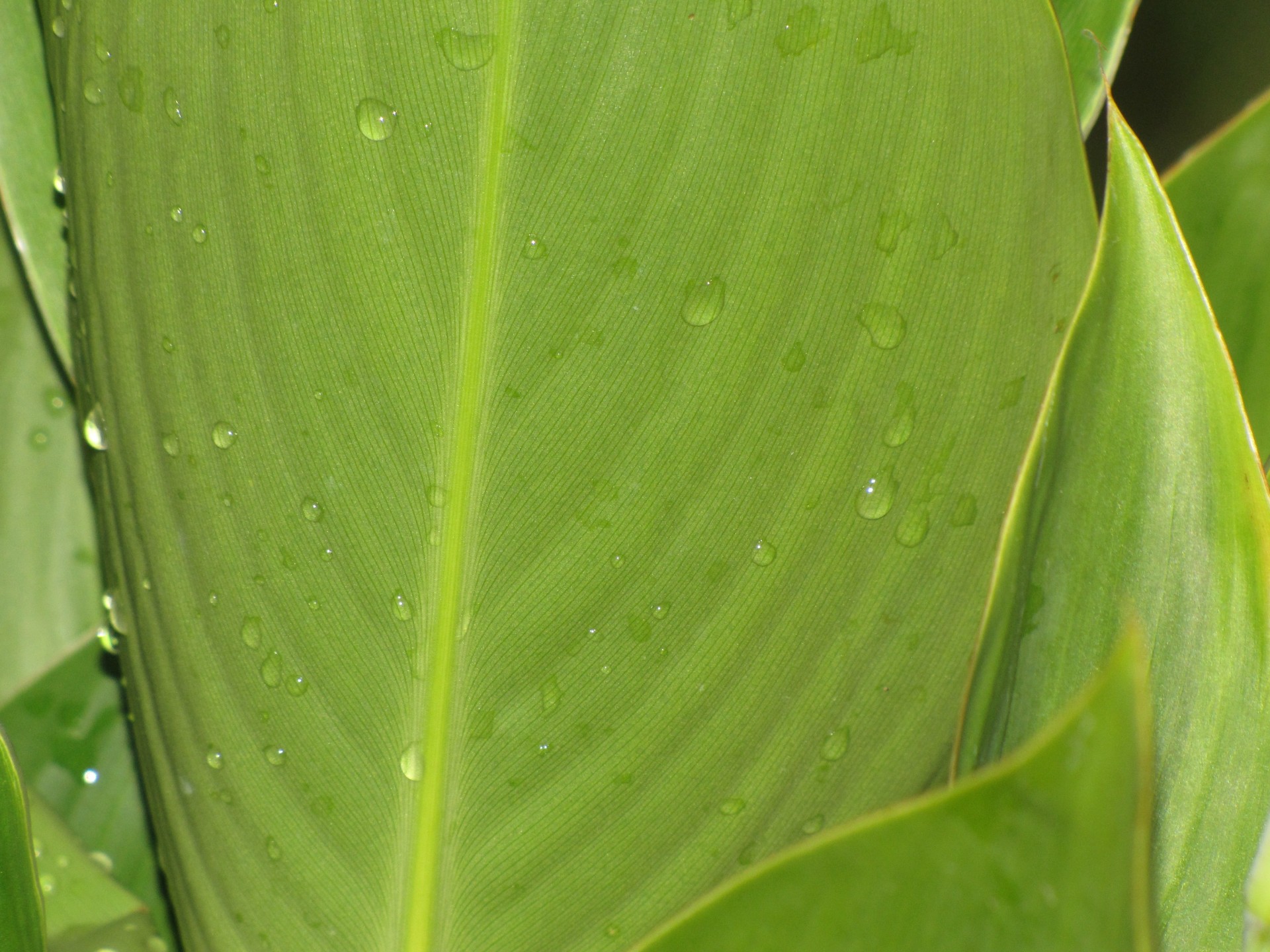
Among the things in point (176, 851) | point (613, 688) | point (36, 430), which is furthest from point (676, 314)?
point (36, 430)

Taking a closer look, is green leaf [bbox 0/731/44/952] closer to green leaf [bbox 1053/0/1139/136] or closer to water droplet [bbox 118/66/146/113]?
water droplet [bbox 118/66/146/113]

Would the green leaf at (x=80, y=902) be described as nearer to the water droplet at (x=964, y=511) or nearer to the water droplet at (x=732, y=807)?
the water droplet at (x=732, y=807)

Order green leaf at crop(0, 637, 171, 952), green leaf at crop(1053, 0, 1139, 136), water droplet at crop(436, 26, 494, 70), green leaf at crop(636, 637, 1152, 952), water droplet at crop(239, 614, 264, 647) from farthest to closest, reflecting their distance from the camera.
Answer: green leaf at crop(0, 637, 171, 952)
green leaf at crop(1053, 0, 1139, 136)
water droplet at crop(239, 614, 264, 647)
water droplet at crop(436, 26, 494, 70)
green leaf at crop(636, 637, 1152, 952)

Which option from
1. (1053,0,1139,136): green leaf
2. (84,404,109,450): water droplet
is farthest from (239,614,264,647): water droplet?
(1053,0,1139,136): green leaf

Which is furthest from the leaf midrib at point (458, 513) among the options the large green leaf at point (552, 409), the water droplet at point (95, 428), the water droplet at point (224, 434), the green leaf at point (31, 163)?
the green leaf at point (31, 163)

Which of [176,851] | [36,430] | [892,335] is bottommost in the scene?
[176,851]

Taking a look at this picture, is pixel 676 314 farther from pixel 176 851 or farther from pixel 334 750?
pixel 176 851
